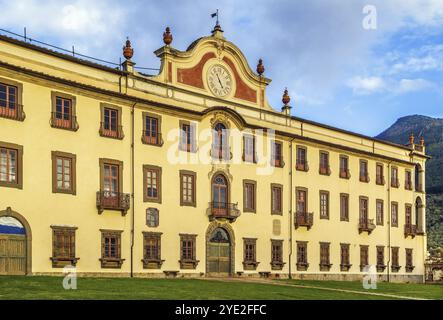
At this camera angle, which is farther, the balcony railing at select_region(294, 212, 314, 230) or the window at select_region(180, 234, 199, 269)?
the balcony railing at select_region(294, 212, 314, 230)

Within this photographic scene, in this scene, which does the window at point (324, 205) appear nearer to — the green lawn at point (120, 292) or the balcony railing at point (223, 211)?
the balcony railing at point (223, 211)

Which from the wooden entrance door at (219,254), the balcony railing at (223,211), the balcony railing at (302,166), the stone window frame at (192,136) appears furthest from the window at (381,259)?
Answer: the stone window frame at (192,136)

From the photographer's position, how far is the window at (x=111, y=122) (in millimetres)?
35281

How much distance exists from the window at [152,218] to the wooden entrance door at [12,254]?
25.8ft

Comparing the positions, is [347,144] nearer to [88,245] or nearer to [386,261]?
[386,261]

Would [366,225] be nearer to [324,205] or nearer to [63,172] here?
[324,205]

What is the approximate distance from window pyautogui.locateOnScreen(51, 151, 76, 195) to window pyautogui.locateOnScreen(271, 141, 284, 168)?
52.8 feet

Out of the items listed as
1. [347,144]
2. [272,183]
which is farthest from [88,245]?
[347,144]

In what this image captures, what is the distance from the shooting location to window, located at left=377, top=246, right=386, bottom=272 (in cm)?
5362

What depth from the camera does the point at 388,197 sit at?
55656 millimetres

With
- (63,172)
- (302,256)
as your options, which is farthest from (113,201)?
(302,256)

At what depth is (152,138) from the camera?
123 ft

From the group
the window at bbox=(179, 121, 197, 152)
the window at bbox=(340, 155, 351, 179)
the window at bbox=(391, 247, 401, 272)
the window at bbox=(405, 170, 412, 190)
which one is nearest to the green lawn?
the window at bbox=(179, 121, 197, 152)

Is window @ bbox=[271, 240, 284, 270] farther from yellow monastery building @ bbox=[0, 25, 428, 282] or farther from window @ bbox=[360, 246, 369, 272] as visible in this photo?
window @ bbox=[360, 246, 369, 272]
